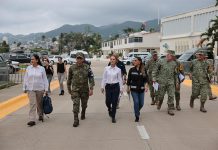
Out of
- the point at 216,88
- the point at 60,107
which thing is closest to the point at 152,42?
the point at 216,88

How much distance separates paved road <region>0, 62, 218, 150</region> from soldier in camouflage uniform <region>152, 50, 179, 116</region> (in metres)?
0.55

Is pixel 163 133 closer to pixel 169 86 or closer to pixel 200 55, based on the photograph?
pixel 169 86

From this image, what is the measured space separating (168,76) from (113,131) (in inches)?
129

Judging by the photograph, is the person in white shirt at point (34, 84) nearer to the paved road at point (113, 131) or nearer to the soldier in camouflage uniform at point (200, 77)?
the paved road at point (113, 131)

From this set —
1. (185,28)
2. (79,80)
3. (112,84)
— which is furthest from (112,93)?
(185,28)

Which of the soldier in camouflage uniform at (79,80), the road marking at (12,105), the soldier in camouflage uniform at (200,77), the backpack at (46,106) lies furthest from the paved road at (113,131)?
the soldier in camouflage uniform at (79,80)

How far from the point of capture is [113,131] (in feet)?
33.0

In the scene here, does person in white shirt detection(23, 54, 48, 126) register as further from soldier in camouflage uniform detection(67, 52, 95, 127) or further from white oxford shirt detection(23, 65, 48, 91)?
soldier in camouflage uniform detection(67, 52, 95, 127)

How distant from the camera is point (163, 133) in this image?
385 inches

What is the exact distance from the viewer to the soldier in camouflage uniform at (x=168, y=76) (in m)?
12.7

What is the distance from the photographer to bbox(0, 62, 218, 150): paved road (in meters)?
8.52

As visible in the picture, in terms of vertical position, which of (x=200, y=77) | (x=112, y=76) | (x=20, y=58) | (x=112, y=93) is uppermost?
(x=112, y=76)

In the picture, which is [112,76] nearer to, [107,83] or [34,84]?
[107,83]

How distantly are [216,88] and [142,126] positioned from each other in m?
11.6
